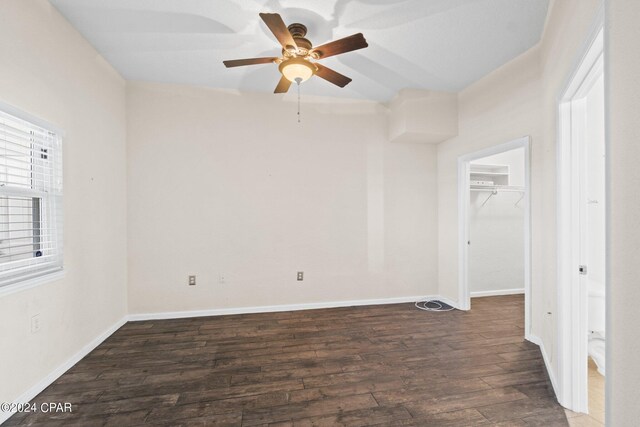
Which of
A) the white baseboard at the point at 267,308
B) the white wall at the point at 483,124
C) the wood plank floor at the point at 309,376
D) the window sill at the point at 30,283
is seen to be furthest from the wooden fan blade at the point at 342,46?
the white baseboard at the point at 267,308

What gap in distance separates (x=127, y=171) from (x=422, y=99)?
149 inches

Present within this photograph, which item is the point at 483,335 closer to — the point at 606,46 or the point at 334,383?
the point at 334,383

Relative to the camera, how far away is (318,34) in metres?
2.62

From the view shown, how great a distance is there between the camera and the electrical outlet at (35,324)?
2.04 m

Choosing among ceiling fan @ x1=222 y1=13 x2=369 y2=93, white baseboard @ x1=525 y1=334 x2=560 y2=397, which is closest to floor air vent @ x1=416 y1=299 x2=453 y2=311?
white baseboard @ x1=525 y1=334 x2=560 y2=397

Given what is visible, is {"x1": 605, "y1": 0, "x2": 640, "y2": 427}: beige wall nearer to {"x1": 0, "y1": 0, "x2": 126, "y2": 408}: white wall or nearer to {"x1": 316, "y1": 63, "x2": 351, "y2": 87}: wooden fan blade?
{"x1": 316, "y1": 63, "x2": 351, "y2": 87}: wooden fan blade

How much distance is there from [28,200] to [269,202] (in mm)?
2255

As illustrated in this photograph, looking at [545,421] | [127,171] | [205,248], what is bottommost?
[545,421]

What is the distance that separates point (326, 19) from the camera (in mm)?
2412

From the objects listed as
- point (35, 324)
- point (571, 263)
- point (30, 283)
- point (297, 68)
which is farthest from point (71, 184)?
point (571, 263)

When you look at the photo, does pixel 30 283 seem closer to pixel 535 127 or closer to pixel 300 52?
pixel 300 52

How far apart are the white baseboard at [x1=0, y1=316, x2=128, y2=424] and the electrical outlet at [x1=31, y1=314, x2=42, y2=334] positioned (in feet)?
1.27

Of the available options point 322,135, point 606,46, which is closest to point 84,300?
point 322,135

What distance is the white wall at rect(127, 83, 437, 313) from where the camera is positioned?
357cm
